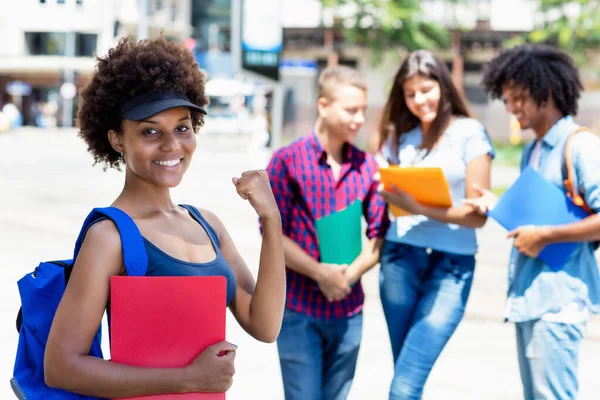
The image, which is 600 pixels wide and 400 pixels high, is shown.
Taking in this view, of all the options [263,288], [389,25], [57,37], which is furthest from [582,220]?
[57,37]

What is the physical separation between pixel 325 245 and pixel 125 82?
1.60 meters

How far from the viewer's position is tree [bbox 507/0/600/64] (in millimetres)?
31766

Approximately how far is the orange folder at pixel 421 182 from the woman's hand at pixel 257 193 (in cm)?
141

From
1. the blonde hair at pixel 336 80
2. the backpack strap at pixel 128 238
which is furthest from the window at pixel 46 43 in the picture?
the backpack strap at pixel 128 238

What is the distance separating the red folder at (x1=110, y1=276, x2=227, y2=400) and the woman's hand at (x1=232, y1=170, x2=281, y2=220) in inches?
10.8

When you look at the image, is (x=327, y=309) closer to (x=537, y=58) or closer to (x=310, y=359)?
(x=310, y=359)

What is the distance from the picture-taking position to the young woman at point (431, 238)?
3672 millimetres

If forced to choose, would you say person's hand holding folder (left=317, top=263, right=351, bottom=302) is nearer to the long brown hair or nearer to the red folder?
the long brown hair

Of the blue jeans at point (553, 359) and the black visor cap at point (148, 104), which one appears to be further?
the blue jeans at point (553, 359)

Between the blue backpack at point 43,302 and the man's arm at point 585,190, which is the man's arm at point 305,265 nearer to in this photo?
the man's arm at point 585,190

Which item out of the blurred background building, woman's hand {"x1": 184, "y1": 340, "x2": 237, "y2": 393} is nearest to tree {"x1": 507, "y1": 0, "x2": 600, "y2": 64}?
the blurred background building

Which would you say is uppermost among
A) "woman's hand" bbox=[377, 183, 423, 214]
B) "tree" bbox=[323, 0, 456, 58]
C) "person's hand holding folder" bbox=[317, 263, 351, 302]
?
"tree" bbox=[323, 0, 456, 58]

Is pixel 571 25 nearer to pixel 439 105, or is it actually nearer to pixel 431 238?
pixel 439 105

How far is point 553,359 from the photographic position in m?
3.31
